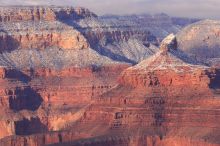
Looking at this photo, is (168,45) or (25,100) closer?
(168,45)

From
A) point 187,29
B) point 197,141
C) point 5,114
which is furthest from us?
point 187,29

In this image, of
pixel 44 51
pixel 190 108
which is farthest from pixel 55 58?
pixel 190 108

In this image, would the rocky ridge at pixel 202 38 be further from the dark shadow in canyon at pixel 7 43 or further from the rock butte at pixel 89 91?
the dark shadow in canyon at pixel 7 43

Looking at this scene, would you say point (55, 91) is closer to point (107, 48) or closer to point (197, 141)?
point (107, 48)

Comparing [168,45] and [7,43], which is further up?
[168,45]

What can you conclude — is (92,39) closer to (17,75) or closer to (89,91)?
(17,75)

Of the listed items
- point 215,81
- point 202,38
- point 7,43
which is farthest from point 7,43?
point 202,38

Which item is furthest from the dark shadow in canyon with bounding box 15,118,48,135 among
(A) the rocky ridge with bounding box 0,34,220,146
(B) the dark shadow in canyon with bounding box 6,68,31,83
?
(A) the rocky ridge with bounding box 0,34,220,146

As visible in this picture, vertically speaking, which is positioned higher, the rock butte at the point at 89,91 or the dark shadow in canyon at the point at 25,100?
the rock butte at the point at 89,91

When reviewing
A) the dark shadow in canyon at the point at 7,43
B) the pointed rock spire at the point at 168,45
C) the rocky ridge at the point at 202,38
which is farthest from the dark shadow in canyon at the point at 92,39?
the pointed rock spire at the point at 168,45
